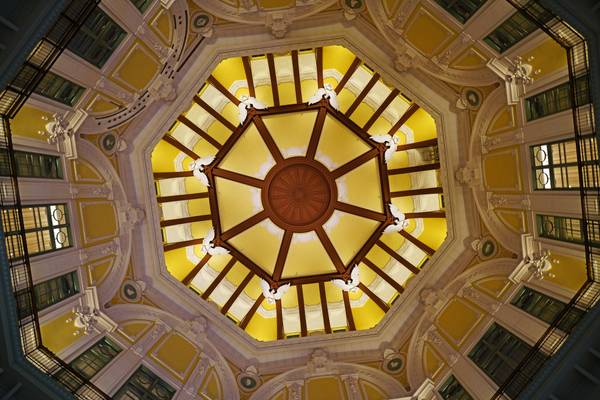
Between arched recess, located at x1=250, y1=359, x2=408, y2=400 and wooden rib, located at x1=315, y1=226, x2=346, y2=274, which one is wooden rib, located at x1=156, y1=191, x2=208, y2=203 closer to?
wooden rib, located at x1=315, y1=226, x2=346, y2=274

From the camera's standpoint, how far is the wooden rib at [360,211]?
24.1 meters

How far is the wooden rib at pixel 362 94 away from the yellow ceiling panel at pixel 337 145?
80 cm

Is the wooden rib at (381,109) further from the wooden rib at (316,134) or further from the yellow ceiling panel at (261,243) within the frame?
the yellow ceiling panel at (261,243)

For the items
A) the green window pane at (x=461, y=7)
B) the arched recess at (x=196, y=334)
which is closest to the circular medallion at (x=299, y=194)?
the arched recess at (x=196, y=334)

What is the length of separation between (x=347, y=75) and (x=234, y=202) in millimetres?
8154

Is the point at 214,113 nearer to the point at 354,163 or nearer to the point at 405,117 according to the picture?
the point at 354,163

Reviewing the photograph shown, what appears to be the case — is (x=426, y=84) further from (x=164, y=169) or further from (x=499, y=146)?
(x=164, y=169)

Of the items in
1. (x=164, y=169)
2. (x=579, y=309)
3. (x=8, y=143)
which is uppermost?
(x=164, y=169)

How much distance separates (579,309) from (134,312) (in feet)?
50.1

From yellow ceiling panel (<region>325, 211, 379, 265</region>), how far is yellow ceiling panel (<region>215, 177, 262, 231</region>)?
3.99 m

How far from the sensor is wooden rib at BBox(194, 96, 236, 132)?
21750 mm

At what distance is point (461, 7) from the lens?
54.4ft

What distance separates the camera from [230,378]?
20.4 m

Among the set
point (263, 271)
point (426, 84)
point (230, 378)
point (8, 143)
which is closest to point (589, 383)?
point (426, 84)
